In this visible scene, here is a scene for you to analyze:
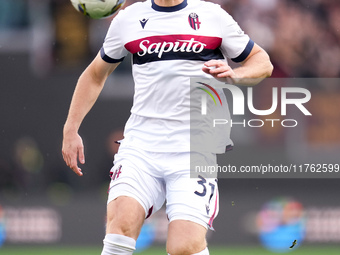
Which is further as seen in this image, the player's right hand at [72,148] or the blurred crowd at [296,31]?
the blurred crowd at [296,31]

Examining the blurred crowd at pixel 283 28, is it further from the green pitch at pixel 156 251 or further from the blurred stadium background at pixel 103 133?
the green pitch at pixel 156 251

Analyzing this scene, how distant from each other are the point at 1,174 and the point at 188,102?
644 centimetres

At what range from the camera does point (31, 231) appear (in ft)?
30.5

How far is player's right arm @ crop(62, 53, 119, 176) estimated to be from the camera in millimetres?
5105

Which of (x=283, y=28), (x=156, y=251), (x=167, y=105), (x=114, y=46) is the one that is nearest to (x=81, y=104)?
(x=114, y=46)

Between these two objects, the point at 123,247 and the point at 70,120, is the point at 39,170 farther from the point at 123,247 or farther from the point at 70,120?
the point at 123,247

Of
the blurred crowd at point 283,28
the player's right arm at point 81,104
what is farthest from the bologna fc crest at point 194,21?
the blurred crowd at point 283,28

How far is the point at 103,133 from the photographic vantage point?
10.9m

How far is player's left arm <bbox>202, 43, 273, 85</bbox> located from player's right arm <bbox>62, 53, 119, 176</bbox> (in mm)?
913

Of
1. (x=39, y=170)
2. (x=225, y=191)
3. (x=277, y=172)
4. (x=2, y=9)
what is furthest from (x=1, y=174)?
(x=277, y=172)

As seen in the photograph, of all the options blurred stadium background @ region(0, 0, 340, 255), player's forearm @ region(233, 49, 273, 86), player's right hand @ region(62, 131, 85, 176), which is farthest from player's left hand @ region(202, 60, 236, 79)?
blurred stadium background @ region(0, 0, 340, 255)

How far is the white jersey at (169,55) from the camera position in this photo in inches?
189

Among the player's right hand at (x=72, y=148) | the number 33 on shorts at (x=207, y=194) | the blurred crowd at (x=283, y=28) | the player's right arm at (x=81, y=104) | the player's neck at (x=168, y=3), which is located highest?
the blurred crowd at (x=283, y=28)

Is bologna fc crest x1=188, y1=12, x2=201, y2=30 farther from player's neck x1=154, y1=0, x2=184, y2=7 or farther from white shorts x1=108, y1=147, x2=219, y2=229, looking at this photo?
white shorts x1=108, y1=147, x2=219, y2=229
